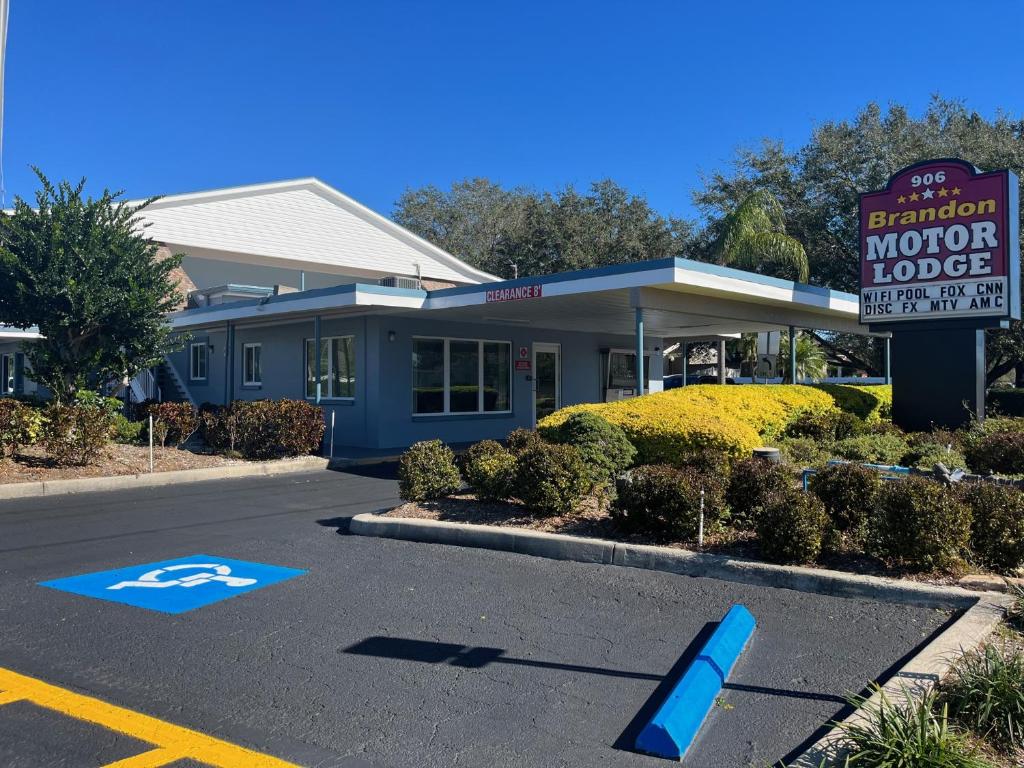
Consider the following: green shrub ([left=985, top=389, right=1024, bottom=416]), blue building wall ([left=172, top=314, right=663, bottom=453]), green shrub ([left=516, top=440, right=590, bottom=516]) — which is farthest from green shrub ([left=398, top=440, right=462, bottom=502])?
green shrub ([left=985, top=389, right=1024, bottom=416])

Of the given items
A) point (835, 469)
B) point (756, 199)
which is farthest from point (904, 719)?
point (756, 199)

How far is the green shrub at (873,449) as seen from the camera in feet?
36.4

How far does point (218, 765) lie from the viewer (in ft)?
11.8

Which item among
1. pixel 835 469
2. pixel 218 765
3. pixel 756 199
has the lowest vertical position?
pixel 218 765

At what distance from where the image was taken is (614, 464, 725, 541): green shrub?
6945 mm

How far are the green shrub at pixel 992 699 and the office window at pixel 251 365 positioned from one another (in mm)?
19384

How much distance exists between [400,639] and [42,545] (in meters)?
5.02

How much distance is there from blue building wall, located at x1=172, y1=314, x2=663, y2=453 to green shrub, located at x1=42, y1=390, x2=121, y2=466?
12.9 feet

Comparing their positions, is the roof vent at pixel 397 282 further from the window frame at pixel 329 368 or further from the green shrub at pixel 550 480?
the green shrub at pixel 550 480

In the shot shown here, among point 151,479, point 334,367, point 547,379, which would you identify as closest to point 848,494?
point 151,479

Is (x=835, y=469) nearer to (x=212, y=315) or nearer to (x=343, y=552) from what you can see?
(x=343, y=552)

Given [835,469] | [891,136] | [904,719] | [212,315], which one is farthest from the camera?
[891,136]

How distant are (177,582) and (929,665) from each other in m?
5.56

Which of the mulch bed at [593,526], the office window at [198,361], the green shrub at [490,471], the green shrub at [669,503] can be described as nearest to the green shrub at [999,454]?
the mulch bed at [593,526]
